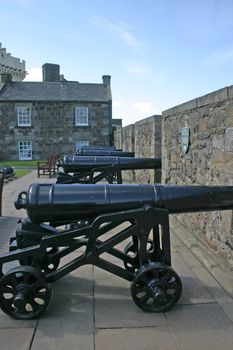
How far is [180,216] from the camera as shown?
246 inches

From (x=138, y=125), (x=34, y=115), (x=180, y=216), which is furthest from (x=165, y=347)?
(x=34, y=115)

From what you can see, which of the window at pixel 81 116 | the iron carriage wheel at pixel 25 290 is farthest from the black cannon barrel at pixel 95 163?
the window at pixel 81 116

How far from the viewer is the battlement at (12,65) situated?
53688 millimetres

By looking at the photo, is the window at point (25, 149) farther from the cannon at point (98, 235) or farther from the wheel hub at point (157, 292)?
the wheel hub at point (157, 292)

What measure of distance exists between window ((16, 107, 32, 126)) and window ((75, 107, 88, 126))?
11.5 feet

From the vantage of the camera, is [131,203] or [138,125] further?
[138,125]

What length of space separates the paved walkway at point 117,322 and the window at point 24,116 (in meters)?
26.2

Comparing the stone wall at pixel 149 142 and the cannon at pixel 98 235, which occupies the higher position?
the stone wall at pixel 149 142

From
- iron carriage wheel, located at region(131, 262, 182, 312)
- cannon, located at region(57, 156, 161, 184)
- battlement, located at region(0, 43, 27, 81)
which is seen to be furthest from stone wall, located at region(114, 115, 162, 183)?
battlement, located at region(0, 43, 27, 81)

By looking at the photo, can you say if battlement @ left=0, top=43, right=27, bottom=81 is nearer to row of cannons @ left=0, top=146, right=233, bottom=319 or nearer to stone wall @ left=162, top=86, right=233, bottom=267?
stone wall @ left=162, top=86, right=233, bottom=267

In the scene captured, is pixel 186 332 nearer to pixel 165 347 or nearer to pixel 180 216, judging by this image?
pixel 165 347

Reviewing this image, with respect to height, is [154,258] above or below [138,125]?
below

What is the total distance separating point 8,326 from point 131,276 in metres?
1.03

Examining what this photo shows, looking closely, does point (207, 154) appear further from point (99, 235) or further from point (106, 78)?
point (106, 78)
